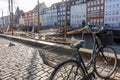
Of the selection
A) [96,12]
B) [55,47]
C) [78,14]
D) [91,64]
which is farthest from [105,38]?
[78,14]

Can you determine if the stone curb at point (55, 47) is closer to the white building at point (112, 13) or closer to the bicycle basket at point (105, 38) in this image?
the bicycle basket at point (105, 38)

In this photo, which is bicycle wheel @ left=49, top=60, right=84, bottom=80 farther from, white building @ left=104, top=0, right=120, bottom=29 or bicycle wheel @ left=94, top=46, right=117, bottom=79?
white building @ left=104, top=0, right=120, bottom=29

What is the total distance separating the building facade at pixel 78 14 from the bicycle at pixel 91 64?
67.2 meters

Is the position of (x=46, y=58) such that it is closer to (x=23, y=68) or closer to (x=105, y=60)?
(x=105, y=60)

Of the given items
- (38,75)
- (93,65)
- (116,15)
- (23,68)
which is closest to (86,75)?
(93,65)

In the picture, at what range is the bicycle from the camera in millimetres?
2695

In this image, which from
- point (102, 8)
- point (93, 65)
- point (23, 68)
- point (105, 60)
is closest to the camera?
point (93, 65)

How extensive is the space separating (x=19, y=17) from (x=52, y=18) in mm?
28942

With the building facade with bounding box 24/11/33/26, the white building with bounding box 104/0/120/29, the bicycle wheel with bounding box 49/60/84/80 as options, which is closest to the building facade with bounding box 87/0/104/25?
the white building with bounding box 104/0/120/29

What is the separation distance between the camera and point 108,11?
6209 cm

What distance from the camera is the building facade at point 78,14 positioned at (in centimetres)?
7219

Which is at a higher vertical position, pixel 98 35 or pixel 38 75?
pixel 98 35

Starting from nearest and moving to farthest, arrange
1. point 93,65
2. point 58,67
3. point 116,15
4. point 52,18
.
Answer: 1. point 58,67
2. point 93,65
3. point 116,15
4. point 52,18

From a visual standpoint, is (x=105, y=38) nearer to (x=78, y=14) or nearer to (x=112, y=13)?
(x=112, y=13)
